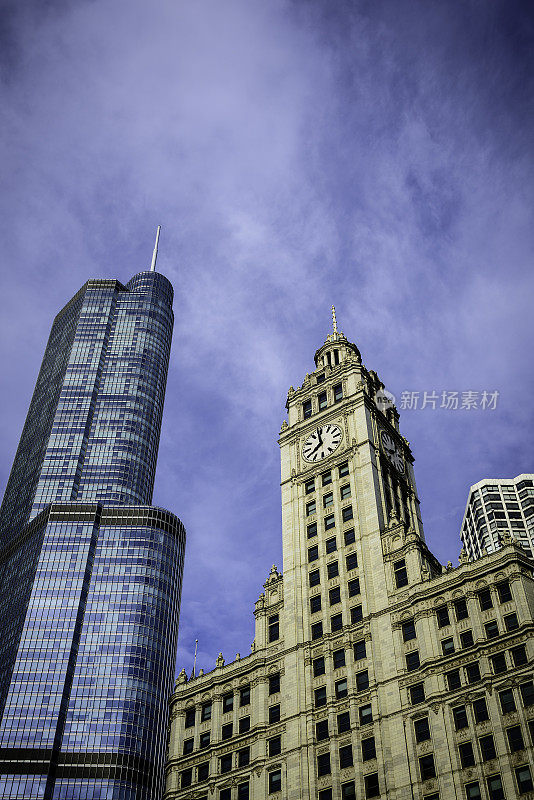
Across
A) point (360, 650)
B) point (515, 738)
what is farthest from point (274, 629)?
point (515, 738)

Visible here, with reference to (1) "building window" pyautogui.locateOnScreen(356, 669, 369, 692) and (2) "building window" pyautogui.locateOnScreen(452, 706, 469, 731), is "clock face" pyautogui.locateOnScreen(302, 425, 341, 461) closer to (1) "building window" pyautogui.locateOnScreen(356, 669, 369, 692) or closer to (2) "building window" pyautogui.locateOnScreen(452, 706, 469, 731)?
(1) "building window" pyautogui.locateOnScreen(356, 669, 369, 692)

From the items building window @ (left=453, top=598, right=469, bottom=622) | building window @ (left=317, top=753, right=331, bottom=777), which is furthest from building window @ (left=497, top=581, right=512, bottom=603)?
building window @ (left=317, top=753, right=331, bottom=777)

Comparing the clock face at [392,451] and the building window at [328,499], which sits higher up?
the clock face at [392,451]

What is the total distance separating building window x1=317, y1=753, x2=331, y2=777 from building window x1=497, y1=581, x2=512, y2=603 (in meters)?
22.0

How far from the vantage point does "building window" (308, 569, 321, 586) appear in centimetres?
9714

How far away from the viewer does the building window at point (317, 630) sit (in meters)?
92.3

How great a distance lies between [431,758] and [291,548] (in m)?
32.2

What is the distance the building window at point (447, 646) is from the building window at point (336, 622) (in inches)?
516

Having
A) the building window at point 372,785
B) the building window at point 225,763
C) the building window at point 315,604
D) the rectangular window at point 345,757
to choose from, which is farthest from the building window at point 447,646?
the building window at point 225,763

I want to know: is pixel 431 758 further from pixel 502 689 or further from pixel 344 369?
pixel 344 369

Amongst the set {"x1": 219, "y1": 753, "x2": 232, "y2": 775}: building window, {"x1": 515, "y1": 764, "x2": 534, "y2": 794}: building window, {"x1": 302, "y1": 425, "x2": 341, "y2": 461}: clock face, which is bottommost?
{"x1": 515, "y1": 764, "x2": 534, "y2": 794}: building window

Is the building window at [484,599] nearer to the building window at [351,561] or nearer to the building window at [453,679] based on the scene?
the building window at [453,679]

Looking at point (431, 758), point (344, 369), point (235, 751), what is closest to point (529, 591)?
point (431, 758)

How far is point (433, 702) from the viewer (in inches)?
3049
